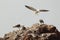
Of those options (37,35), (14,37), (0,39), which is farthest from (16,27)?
(37,35)

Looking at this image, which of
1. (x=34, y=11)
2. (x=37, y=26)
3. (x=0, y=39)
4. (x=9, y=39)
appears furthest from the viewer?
(x=0, y=39)

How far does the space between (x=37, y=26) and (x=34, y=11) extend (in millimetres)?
2773

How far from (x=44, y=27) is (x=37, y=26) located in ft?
2.48

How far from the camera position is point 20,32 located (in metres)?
39.2

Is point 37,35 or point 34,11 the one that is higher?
point 34,11

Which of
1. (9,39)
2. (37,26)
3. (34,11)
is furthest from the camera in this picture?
(9,39)

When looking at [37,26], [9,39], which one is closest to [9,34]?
[9,39]

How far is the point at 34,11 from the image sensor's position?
34094mm

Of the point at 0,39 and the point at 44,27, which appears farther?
the point at 0,39

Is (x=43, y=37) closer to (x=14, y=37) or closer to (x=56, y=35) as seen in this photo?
(x=56, y=35)

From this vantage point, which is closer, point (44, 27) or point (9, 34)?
point (44, 27)

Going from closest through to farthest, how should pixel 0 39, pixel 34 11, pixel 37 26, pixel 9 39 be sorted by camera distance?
pixel 34 11 → pixel 37 26 → pixel 9 39 → pixel 0 39

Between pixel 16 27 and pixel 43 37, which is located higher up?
pixel 16 27

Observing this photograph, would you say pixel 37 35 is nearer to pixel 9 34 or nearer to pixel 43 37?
pixel 43 37
